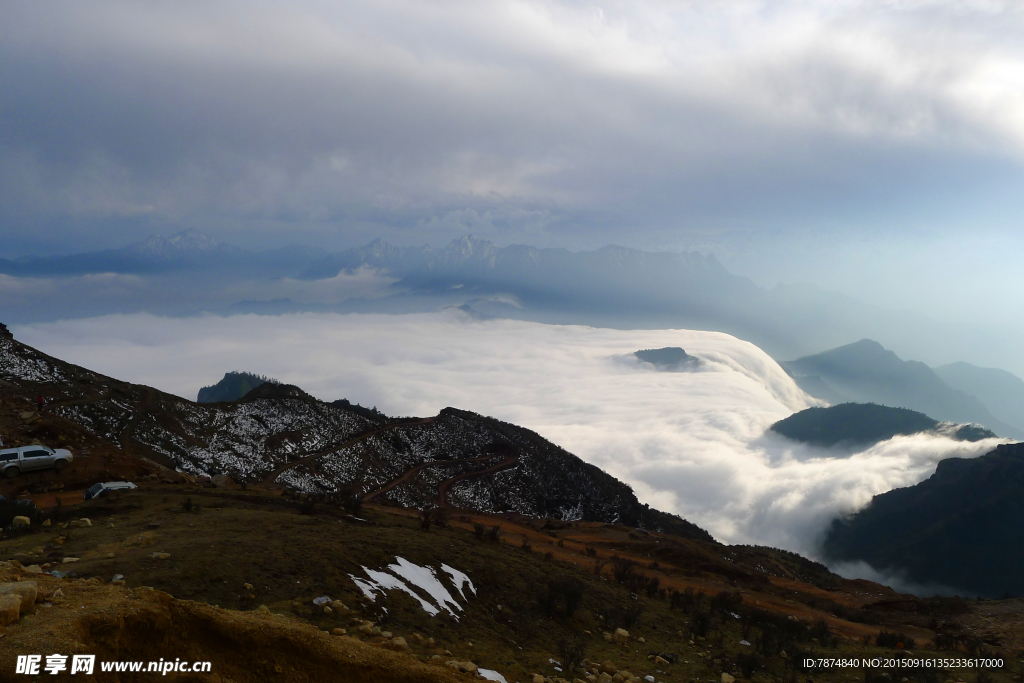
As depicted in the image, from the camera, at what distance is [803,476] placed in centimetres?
14100

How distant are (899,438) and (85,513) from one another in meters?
180

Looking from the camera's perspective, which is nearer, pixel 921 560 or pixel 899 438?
pixel 921 560

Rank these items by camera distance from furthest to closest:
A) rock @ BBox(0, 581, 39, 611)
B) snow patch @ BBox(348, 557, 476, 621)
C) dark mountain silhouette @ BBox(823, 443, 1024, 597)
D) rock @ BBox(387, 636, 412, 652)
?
1. dark mountain silhouette @ BBox(823, 443, 1024, 597)
2. snow patch @ BBox(348, 557, 476, 621)
3. rock @ BBox(387, 636, 412, 652)
4. rock @ BBox(0, 581, 39, 611)

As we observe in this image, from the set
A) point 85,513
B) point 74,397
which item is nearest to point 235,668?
point 85,513

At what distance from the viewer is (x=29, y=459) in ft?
91.9

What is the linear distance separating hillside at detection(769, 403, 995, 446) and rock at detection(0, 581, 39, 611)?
→ 177m

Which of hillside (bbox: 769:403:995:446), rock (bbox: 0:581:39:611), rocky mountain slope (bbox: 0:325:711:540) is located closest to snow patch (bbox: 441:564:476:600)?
rock (bbox: 0:581:39:611)

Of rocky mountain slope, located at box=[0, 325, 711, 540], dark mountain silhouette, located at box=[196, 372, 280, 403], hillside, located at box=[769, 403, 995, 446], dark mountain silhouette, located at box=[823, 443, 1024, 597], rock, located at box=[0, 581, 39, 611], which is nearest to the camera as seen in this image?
rock, located at box=[0, 581, 39, 611]

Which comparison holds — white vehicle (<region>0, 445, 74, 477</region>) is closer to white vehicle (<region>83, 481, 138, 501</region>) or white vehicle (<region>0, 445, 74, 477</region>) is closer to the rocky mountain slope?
white vehicle (<region>83, 481, 138, 501</region>)

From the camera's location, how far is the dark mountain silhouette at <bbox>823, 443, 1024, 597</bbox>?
80688mm

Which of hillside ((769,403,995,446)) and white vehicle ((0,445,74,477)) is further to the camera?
hillside ((769,403,995,446))

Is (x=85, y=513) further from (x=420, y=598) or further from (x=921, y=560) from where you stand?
(x=921, y=560)

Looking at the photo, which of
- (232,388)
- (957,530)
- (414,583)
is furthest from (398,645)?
(232,388)

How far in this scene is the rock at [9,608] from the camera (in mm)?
7578
